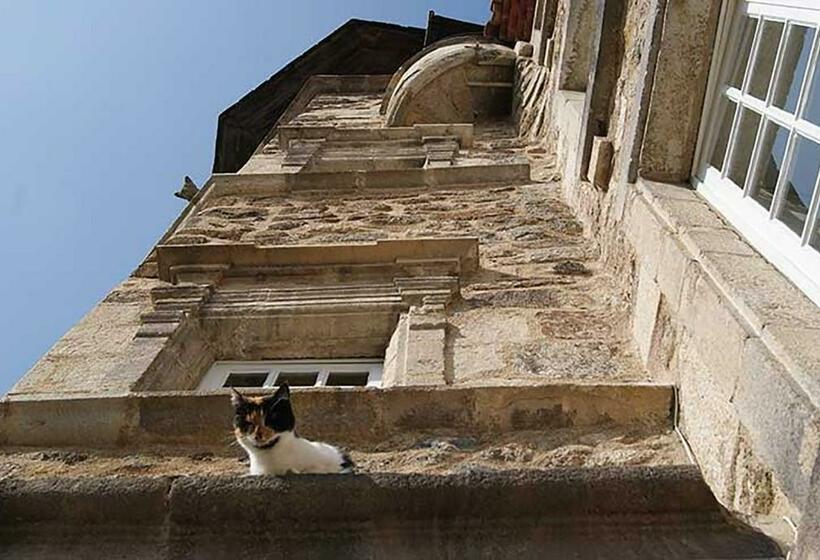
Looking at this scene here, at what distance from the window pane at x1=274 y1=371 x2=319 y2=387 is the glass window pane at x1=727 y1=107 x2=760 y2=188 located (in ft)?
7.19

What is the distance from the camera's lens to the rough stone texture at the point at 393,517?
1.92 meters

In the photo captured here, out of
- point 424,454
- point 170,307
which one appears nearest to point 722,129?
point 424,454

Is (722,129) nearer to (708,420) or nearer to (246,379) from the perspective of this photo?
(708,420)

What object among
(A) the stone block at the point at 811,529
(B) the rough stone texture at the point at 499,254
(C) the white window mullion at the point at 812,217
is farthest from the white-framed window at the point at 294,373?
(A) the stone block at the point at 811,529

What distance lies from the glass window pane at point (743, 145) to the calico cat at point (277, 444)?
6.49 ft

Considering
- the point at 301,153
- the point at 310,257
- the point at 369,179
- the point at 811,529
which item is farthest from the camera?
the point at 301,153

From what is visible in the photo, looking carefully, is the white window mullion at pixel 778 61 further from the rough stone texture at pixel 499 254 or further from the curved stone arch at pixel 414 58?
the curved stone arch at pixel 414 58

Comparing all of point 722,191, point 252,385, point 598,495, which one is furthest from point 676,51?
point 252,385

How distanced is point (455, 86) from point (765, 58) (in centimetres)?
604

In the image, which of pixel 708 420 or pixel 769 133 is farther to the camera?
pixel 769 133

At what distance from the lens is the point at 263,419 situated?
2.29 meters

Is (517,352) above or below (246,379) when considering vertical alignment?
above

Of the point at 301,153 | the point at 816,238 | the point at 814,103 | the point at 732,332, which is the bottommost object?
the point at 301,153

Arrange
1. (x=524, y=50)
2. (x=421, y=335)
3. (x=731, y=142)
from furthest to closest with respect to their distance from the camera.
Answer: (x=524, y=50) < (x=421, y=335) < (x=731, y=142)
